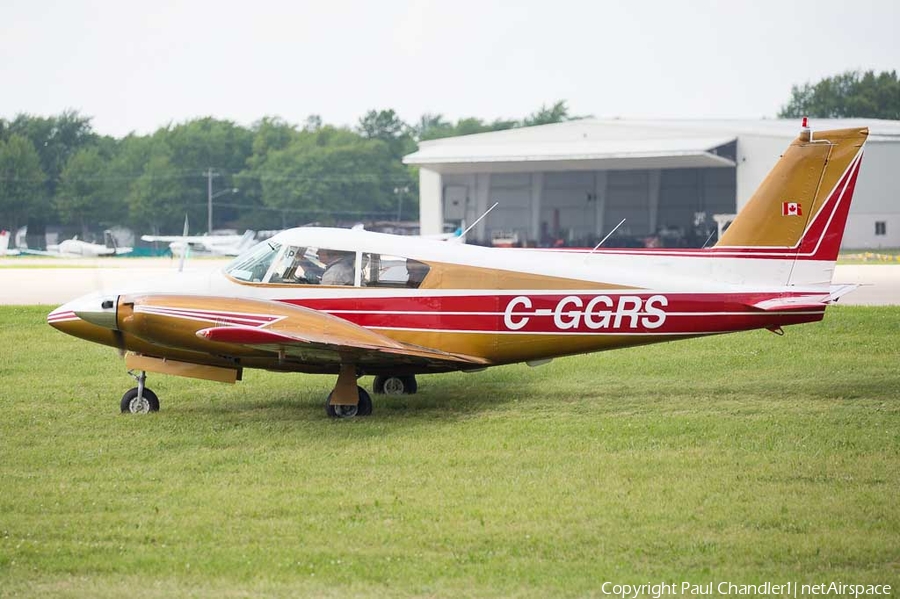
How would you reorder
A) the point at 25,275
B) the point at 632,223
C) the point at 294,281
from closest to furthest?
the point at 294,281 < the point at 25,275 < the point at 632,223

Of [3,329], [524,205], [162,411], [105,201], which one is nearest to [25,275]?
[3,329]

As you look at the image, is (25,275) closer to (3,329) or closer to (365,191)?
(3,329)

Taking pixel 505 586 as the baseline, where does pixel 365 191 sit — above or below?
above

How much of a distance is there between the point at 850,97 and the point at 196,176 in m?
75.9

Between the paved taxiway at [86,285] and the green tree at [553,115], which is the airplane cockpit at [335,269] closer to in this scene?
the paved taxiway at [86,285]

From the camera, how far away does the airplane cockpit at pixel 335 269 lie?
37.0 ft

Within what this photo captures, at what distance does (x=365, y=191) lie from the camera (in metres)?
113

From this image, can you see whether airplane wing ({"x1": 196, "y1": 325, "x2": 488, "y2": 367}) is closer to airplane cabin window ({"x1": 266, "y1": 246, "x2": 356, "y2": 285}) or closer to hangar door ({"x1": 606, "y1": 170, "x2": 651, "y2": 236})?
airplane cabin window ({"x1": 266, "y1": 246, "x2": 356, "y2": 285})

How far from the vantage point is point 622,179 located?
235 ft

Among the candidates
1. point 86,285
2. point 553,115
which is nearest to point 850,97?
point 553,115

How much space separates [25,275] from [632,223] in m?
44.8

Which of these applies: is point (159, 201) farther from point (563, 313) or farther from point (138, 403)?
point (563, 313)

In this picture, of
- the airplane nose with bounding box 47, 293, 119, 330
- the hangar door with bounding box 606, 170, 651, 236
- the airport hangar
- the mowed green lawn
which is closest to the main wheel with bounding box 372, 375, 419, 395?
the mowed green lawn

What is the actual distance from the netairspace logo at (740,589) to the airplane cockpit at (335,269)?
18.6 ft
